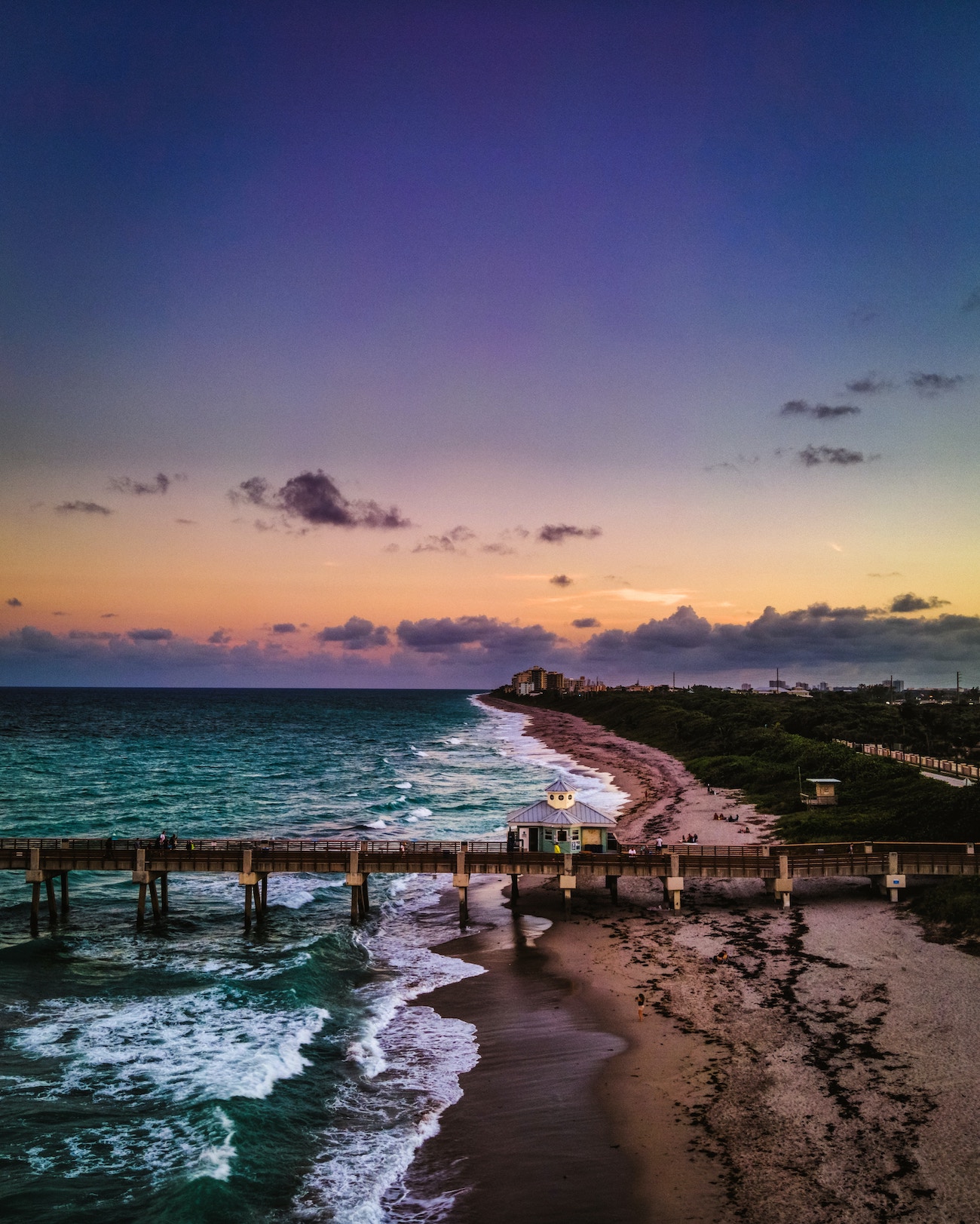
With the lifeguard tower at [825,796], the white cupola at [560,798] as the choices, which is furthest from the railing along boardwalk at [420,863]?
the lifeguard tower at [825,796]

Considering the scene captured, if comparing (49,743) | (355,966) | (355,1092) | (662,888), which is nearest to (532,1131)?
→ (355,1092)

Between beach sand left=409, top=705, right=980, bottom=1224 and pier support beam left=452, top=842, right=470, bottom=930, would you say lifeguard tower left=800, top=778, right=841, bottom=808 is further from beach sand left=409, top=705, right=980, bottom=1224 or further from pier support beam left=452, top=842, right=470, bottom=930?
pier support beam left=452, top=842, right=470, bottom=930

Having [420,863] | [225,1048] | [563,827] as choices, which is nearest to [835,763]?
[563,827]

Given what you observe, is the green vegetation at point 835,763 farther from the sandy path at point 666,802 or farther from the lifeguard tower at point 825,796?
the sandy path at point 666,802

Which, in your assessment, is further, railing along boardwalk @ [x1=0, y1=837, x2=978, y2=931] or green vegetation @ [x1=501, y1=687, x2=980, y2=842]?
green vegetation @ [x1=501, y1=687, x2=980, y2=842]

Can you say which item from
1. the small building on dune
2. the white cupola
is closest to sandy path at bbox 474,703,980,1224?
the small building on dune

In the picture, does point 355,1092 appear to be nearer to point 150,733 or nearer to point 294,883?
point 294,883
